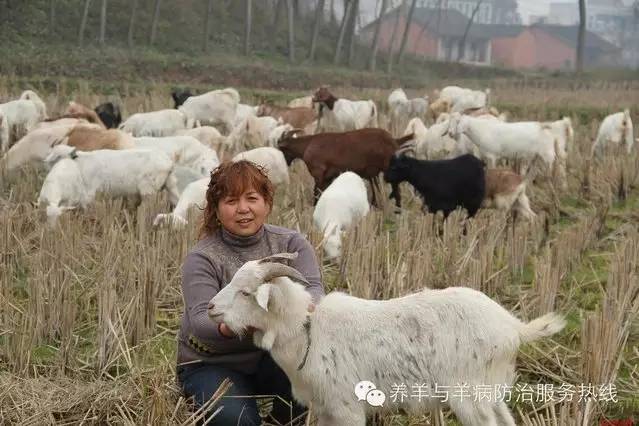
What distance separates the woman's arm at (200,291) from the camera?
383 cm

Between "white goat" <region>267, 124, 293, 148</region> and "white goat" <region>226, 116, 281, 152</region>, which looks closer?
"white goat" <region>267, 124, 293, 148</region>

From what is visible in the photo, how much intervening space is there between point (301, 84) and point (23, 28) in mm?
12483

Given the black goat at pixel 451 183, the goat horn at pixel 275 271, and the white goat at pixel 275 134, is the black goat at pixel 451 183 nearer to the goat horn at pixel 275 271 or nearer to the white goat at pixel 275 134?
the white goat at pixel 275 134

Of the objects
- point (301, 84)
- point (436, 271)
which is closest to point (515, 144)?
point (436, 271)

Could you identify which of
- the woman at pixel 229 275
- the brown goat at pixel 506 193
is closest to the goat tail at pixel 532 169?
the brown goat at pixel 506 193

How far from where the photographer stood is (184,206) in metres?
8.18

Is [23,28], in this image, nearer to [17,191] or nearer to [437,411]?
[17,191]

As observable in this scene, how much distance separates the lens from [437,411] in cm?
381

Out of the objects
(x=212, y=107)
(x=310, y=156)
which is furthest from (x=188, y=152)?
(x=212, y=107)

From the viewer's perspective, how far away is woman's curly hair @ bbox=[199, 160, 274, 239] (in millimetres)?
3930

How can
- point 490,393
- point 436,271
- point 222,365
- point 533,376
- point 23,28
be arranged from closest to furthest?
point 490,393 → point 222,365 → point 533,376 → point 436,271 → point 23,28

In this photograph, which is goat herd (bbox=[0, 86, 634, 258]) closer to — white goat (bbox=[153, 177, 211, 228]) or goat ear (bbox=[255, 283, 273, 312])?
white goat (bbox=[153, 177, 211, 228])

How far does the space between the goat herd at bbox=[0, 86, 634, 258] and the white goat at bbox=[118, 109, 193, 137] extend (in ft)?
0.06

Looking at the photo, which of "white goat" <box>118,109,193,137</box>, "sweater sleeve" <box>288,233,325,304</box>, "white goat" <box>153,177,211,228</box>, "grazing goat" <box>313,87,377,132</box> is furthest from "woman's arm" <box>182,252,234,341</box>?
"grazing goat" <box>313,87,377,132</box>
